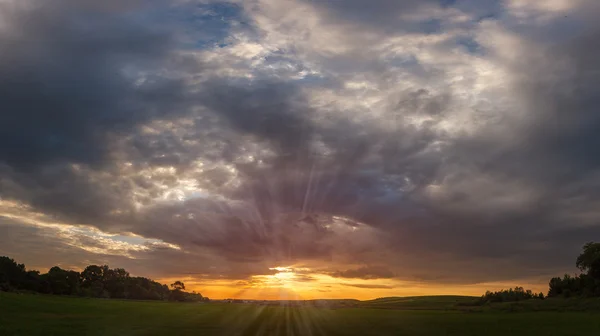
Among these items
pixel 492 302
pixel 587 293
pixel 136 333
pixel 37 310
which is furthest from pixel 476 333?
pixel 492 302

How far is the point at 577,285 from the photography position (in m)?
144

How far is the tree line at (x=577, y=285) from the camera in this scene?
448 feet

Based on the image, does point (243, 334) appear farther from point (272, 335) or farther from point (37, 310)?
point (37, 310)

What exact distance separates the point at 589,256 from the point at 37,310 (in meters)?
152

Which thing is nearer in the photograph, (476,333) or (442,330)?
(476,333)

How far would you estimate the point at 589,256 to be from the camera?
146 m

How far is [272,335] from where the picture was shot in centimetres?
5256

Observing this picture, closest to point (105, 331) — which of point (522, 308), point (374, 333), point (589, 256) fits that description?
point (374, 333)

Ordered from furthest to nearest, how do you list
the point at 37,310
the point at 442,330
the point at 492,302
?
the point at 492,302, the point at 37,310, the point at 442,330

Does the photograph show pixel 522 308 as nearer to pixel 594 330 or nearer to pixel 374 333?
pixel 594 330

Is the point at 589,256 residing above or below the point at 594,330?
above

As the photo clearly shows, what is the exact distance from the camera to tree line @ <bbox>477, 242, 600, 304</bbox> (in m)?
137

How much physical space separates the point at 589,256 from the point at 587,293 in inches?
695

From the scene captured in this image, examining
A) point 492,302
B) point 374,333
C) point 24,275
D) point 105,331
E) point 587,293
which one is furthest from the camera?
point 24,275
